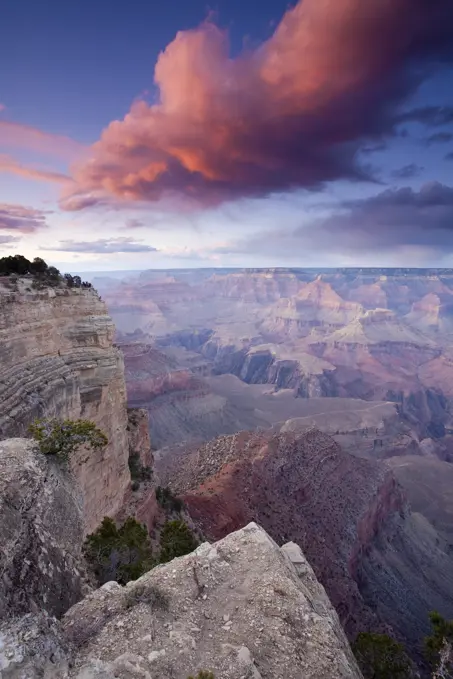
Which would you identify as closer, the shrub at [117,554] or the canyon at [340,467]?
the shrub at [117,554]

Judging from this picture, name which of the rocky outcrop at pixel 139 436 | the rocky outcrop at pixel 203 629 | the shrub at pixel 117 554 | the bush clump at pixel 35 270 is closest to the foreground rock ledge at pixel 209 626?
the rocky outcrop at pixel 203 629

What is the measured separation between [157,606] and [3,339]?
39.7ft

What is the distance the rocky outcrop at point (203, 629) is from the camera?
25.6 feet

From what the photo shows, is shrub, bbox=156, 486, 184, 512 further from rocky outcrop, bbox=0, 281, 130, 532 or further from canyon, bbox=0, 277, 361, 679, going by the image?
canyon, bbox=0, 277, 361, 679

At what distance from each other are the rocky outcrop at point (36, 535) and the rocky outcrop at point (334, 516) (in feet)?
68.6

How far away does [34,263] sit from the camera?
23.2 m

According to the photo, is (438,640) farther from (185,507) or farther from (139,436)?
(139,436)

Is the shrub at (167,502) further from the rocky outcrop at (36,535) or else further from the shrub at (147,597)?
the shrub at (147,597)

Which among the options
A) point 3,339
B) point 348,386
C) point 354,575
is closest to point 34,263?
point 3,339

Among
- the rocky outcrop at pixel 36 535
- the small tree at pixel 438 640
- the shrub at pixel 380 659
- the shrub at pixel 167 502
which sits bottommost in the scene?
the shrub at pixel 167 502

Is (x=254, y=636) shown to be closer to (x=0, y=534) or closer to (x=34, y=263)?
(x=0, y=534)

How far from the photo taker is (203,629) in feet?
30.8

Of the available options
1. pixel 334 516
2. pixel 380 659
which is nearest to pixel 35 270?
pixel 380 659

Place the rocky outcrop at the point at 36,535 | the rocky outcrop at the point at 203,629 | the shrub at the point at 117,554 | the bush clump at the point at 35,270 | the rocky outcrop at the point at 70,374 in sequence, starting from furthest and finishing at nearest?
1. the bush clump at the point at 35,270
2. the rocky outcrop at the point at 70,374
3. the shrub at the point at 117,554
4. the rocky outcrop at the point at 203,629
5. the rocky outcrop at the point at 36,535
